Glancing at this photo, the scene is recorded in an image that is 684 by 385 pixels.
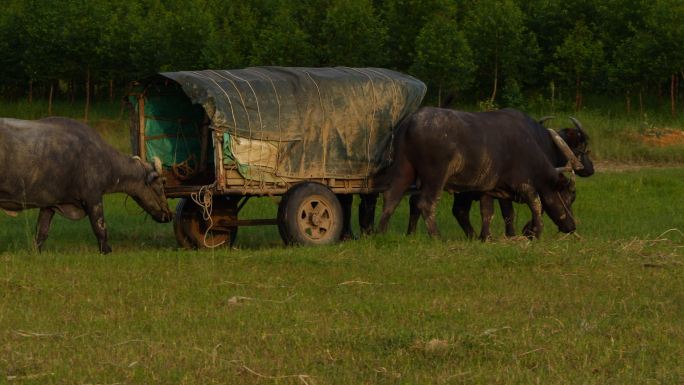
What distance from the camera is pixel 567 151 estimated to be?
15.2 metres

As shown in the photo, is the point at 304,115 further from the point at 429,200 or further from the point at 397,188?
the point at 429,200

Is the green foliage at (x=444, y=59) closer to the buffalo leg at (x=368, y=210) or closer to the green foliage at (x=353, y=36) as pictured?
the green foliage at (x=353, y=36)

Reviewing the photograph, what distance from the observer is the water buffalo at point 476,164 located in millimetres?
13469

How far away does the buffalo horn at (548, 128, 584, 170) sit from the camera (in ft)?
49.6

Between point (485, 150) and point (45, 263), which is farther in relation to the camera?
point (485, 150)

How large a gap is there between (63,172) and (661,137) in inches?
759

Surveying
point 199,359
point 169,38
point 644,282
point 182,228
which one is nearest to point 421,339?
point 199,359

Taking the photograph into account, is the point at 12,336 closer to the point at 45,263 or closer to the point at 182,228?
the point at 45,263

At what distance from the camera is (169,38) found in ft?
129

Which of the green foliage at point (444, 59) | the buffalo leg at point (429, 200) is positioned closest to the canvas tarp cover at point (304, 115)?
the buffalo leg at point (429, 200)

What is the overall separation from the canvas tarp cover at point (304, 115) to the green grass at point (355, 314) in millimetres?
1474

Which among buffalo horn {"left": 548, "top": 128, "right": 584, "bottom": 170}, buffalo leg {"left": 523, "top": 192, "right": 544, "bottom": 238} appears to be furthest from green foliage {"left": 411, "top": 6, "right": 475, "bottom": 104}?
buffalo leg {"left": 523, "top": 192, "right": 544, "bottom": 238}

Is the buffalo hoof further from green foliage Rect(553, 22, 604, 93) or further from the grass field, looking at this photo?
green foliage Rect(553, 22, 604, 93)

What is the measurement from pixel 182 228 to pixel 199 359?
7115 millimetres
